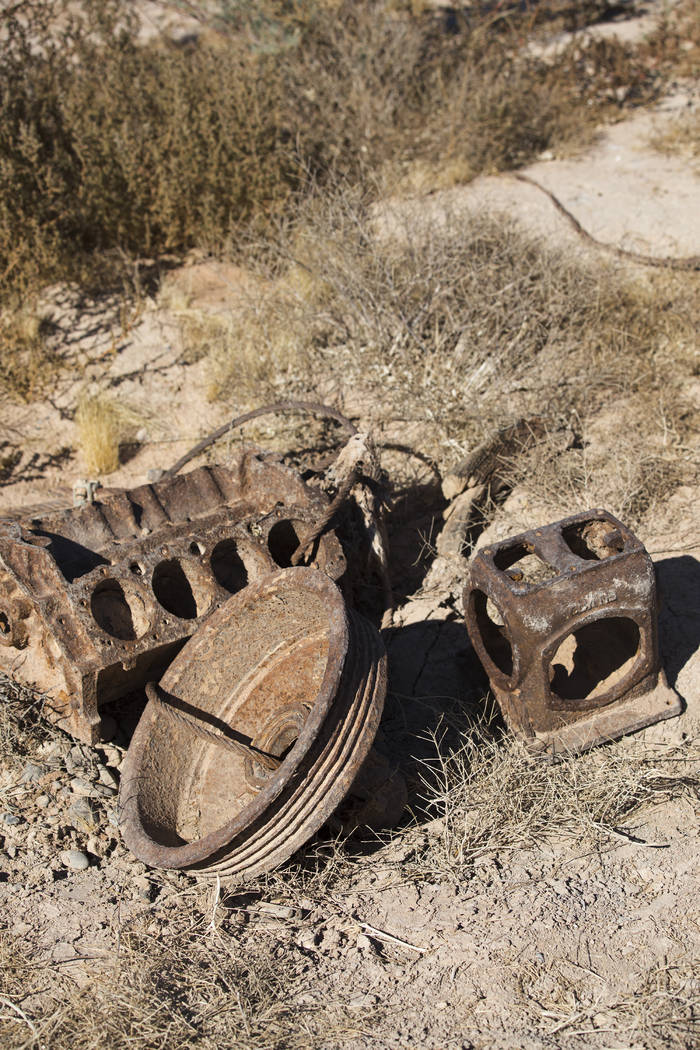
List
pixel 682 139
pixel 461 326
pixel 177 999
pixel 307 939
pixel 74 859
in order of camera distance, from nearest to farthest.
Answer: pixel 177 999 → pixel 307 939 → pixel 74 859 → pixel 461 326 → pixel 682 139

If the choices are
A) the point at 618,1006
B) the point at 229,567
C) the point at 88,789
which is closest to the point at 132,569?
the point at 229,567

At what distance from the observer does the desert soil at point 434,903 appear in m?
2.81

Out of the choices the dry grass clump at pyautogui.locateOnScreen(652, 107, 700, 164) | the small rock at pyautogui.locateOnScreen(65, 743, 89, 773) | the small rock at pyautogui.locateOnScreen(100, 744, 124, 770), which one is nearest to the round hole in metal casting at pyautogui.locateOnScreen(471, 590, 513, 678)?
the small rock at pyautogui.locateOnScreen(100, 744, 124, 770)

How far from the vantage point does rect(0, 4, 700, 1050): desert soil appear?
9.23 feet

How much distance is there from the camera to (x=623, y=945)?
303 centimetres

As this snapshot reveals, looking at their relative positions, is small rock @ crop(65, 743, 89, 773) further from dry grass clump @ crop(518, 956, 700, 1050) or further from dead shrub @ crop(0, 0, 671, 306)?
dead shrub @ crop(0, 0, 671, 306)

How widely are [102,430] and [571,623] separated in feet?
12.3

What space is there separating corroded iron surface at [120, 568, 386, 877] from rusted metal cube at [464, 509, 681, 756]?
0.69 meters

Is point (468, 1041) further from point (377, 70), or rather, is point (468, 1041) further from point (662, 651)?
point (377, 70)

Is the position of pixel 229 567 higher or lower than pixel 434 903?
higher

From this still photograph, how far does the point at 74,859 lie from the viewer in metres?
3.55

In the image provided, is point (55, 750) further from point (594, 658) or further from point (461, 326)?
point (461, 326)

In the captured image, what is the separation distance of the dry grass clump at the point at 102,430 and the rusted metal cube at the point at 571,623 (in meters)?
3.08

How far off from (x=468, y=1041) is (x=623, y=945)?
671 millimetres
